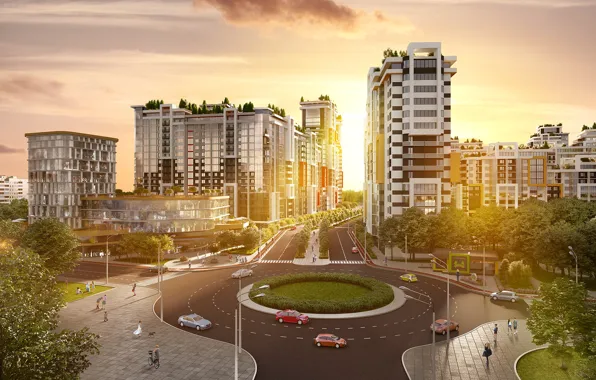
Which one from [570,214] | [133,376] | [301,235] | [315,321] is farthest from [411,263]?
[133,376]

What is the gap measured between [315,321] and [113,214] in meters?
85.4

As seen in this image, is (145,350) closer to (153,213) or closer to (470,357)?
(470,357)

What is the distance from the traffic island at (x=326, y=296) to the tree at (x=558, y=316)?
1998cm

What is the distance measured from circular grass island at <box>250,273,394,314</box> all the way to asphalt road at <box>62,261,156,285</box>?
1056 inches

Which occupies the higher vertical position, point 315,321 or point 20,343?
point 20,343

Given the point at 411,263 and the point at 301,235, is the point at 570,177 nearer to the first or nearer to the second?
the point at 411,263

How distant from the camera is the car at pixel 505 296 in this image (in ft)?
199

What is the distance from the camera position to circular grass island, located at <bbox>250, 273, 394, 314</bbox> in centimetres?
5403

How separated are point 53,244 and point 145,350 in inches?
1628

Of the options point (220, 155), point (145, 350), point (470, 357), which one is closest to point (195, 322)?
point (145, 350)

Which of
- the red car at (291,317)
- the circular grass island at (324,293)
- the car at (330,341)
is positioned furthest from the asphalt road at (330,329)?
the circular grass island at (324,293)

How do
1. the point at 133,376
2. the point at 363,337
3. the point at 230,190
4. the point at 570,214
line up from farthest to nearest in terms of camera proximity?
the point at 230,190 < the point at 570,214 < the point at 363,337 < the point at 133,376

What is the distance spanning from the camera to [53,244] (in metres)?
71.7

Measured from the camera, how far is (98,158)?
130 meters
